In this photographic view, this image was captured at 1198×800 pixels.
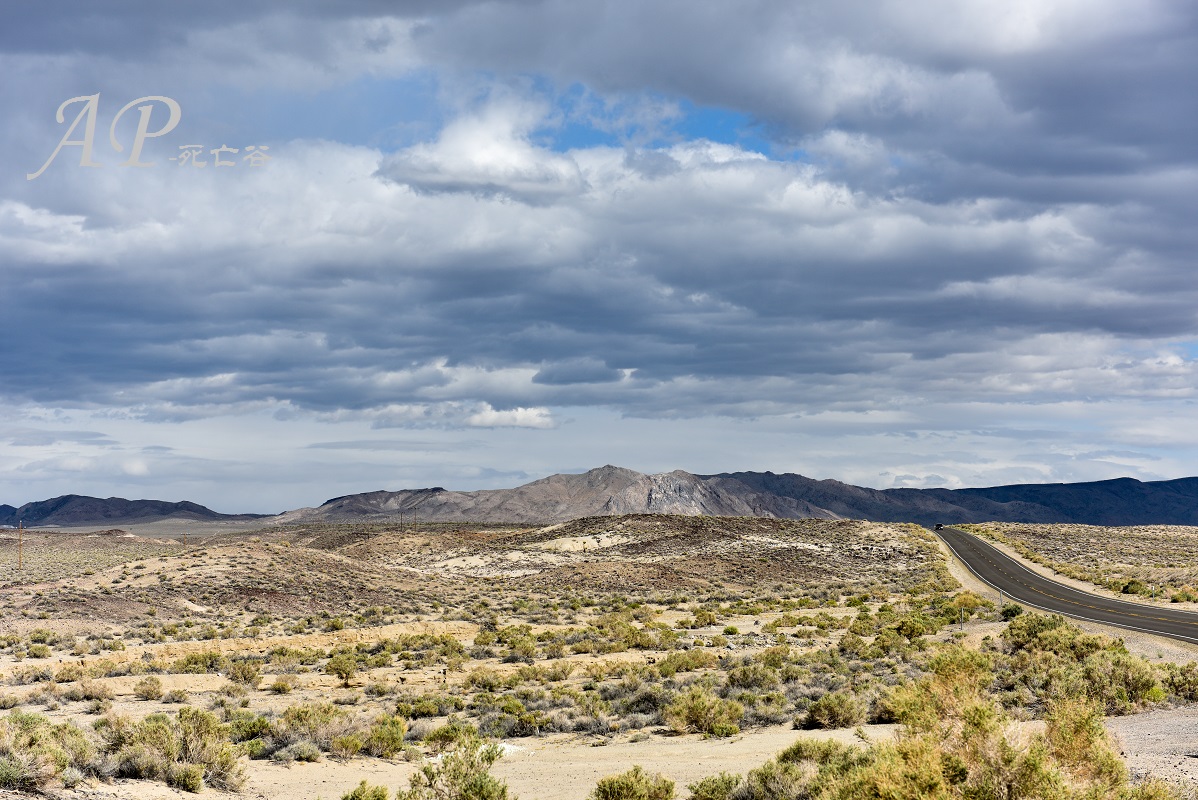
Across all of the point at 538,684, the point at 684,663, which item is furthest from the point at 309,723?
the point at 684,663

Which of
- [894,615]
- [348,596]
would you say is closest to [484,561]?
[348,596]

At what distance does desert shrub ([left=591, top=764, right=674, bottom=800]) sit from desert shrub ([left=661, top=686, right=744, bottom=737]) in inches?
274

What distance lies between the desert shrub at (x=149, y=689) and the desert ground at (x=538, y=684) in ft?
0.34

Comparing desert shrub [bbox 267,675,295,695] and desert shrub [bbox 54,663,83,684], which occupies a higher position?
desert shrub [bbox 54,663,83,684]

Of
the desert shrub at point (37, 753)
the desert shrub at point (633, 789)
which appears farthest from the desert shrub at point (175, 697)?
the desert shrub at point (633, 789)

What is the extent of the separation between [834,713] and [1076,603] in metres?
38.0

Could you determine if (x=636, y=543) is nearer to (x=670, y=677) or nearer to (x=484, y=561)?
(x=484, y=561)

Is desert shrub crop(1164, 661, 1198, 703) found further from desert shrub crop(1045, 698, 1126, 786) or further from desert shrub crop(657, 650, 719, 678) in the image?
desert shrub crop(1045, 698, 1126, 786)

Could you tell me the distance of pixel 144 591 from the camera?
161 ft

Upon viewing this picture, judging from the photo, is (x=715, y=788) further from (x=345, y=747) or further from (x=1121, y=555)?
(x=1121, y=555)

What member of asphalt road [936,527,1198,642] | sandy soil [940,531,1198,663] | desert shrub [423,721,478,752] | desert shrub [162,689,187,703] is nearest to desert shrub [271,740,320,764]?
desert shrub [423,721,478,752]

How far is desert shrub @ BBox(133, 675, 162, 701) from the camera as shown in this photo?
24703 mm

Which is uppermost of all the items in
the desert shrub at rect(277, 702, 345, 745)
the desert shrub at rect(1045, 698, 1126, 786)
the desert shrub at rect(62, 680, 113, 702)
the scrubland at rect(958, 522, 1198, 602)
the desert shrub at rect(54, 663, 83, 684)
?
the desert shrub at rect(1045, 698, 1126, 786)

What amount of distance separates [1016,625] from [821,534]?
73.7 meters
